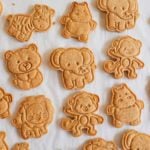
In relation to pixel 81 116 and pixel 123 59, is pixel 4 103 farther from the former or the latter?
pixel 123 59

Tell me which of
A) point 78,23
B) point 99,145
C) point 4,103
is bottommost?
point 99,145

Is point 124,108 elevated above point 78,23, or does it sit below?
below

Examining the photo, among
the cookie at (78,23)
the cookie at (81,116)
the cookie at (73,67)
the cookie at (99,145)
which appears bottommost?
the cookie at (99,145)

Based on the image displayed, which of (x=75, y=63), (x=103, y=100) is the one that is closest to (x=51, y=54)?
(x=75, y=63)

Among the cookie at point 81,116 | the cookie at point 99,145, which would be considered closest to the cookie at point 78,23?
the cookie at point 81,116

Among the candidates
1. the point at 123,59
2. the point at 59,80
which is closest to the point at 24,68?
the point at 59,80

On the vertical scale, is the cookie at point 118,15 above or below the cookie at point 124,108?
above

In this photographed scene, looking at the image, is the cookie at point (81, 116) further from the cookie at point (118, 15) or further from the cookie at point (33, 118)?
the cookie at point (118, 15)

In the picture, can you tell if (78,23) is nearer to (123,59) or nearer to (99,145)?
(123,59)
